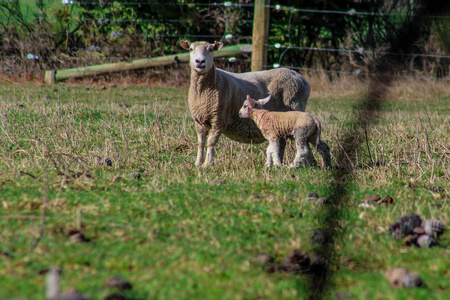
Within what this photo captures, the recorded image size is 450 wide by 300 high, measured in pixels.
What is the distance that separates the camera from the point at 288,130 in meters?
4.82

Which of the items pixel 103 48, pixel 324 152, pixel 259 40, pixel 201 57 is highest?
pixel 201 57

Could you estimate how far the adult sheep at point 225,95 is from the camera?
4.96 m

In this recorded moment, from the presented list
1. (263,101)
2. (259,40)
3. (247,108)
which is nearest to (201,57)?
(247,108)

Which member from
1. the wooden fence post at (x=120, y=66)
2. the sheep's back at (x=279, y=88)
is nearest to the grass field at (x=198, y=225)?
the sheep's back at (x=279, y=88)

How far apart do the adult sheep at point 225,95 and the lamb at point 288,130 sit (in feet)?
0.74

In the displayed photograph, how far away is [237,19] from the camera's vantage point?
12.3m

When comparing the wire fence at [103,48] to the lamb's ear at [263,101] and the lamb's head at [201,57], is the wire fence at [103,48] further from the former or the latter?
the lamb's head at [201,57]

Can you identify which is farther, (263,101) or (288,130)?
(263,101)

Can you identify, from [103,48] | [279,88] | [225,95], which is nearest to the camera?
[225,95]

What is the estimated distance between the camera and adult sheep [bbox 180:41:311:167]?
4.96m

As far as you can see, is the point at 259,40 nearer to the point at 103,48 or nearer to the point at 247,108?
the point at 103,48

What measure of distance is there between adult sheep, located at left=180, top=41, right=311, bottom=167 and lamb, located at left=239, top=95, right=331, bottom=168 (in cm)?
22

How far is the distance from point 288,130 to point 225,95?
0.75 meters

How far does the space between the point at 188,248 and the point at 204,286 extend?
374 millimetres
